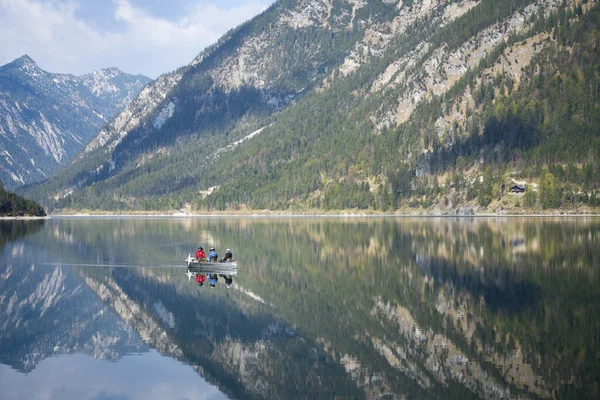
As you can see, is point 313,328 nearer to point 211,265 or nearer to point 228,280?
point 228,280

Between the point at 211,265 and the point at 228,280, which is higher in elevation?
the point at 211,265

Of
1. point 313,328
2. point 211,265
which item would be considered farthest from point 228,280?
point 313,328

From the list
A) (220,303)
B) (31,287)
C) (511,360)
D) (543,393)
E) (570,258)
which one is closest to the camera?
(543,393)

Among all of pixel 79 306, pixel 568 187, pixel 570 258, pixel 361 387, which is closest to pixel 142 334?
pixel 79 306

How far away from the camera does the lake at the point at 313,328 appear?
100ft

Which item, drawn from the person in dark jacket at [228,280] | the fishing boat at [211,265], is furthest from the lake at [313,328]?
the fishing boat at [211,265]

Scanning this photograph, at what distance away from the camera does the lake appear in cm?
3056

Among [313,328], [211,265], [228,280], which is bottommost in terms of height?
[313,328]

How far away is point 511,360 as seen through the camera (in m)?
32.3

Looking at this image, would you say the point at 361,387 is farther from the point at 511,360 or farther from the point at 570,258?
the point at 570,258

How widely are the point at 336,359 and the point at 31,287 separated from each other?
3729cm

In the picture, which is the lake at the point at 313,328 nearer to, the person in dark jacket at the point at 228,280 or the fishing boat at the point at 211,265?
the person in dark jacket at the point at 228,280

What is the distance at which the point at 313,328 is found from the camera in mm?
41562

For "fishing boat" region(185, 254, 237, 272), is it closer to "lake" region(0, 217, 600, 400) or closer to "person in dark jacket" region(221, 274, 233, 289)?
"person in dark jacket" region(221, 274, 233, 289)
